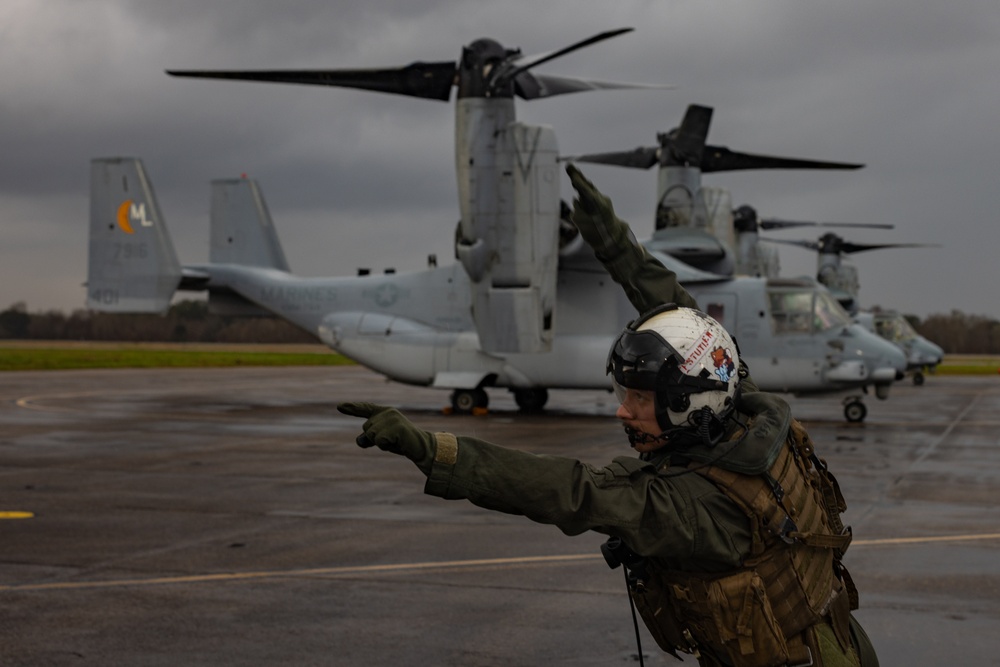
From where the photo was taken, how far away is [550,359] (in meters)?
21.8

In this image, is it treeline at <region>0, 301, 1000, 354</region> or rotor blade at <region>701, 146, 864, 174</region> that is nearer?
rotor blade at <region>701, 146, 864, 174</region>

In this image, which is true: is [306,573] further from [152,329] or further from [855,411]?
[152,329]

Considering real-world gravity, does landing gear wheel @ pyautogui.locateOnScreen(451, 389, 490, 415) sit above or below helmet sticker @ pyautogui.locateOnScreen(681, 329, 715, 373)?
below

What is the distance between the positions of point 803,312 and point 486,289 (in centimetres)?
612

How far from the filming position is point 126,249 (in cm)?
2569

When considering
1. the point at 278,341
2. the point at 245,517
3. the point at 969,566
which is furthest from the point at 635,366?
the point at 278,341

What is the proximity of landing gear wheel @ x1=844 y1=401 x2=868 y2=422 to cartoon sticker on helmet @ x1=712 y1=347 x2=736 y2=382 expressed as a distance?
19.0 meters

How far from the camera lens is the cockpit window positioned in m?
20.8

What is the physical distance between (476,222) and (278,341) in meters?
84.4

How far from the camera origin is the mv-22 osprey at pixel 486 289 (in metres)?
19.8

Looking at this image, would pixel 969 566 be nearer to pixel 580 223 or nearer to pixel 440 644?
pixel 440 644

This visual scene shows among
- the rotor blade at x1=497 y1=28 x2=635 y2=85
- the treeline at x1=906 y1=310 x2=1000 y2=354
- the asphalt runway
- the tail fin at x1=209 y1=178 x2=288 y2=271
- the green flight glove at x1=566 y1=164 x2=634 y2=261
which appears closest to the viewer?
the green flight glove at x1=566 y1=164 x2=634 y2=261

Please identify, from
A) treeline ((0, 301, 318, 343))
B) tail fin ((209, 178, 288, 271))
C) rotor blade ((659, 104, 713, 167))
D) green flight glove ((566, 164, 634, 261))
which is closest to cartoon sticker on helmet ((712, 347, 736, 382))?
green flight glove ((566, 164, 634, 261))

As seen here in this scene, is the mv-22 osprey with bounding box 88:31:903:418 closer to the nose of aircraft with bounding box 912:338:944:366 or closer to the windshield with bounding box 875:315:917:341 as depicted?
the windshield with bounding box 875:315:917:341
